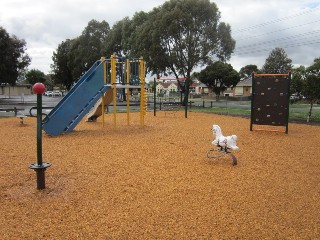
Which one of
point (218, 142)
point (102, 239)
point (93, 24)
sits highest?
point (93, 24)

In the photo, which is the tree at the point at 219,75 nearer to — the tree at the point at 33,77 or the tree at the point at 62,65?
the tree at the point at 62,65

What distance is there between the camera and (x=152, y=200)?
4.52m

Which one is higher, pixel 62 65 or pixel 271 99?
pixel 62 65

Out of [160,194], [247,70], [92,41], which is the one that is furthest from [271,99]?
[247,70]

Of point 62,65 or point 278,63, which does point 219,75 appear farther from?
point 62,65

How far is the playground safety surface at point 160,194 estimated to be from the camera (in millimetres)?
3629

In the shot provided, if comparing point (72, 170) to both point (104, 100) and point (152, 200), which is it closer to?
point (152, 200)

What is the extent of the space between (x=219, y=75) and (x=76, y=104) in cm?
3853

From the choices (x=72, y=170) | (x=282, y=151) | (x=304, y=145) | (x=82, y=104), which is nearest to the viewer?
(x=72, y=170)

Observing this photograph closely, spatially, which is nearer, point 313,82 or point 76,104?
point 76,104

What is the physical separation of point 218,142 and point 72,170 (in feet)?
10.1

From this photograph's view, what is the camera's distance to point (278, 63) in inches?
2549

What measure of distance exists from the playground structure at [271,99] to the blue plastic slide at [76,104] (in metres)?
5.65

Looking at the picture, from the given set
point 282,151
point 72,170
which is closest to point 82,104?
point 72,170
